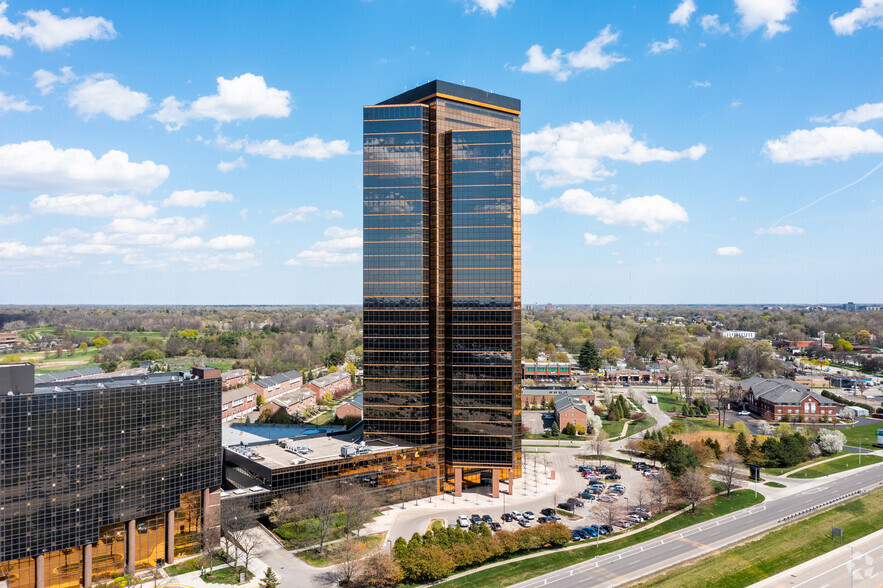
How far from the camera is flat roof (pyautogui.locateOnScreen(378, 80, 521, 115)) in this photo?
96188 millimetres

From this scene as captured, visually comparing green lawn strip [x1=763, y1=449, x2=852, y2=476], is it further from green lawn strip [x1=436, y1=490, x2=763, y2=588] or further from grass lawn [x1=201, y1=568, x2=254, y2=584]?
grass lawn [x1=201, y1=568, x2=254, y2=584]

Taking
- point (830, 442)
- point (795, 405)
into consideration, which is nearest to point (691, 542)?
point (830, 442)

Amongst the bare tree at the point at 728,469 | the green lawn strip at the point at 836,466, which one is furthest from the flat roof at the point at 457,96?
the green lawn strip at the point at 836,466

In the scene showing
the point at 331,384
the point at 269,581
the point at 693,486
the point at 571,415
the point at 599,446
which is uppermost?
the point at 331,384

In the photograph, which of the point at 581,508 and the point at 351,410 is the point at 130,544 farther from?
the point at 351,410

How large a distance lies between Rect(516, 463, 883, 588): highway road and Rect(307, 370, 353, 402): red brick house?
394 feet

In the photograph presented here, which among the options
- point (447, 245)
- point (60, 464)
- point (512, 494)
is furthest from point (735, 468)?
point (60, 464)

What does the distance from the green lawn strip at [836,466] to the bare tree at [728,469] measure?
470 inches

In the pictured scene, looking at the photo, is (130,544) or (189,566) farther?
(189,566)

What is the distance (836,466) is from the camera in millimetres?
109625

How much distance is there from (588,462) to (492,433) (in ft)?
102

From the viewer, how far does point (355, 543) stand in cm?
7369

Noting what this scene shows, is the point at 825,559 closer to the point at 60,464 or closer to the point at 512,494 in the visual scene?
the point at 512,494

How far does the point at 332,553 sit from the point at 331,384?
378 feet
